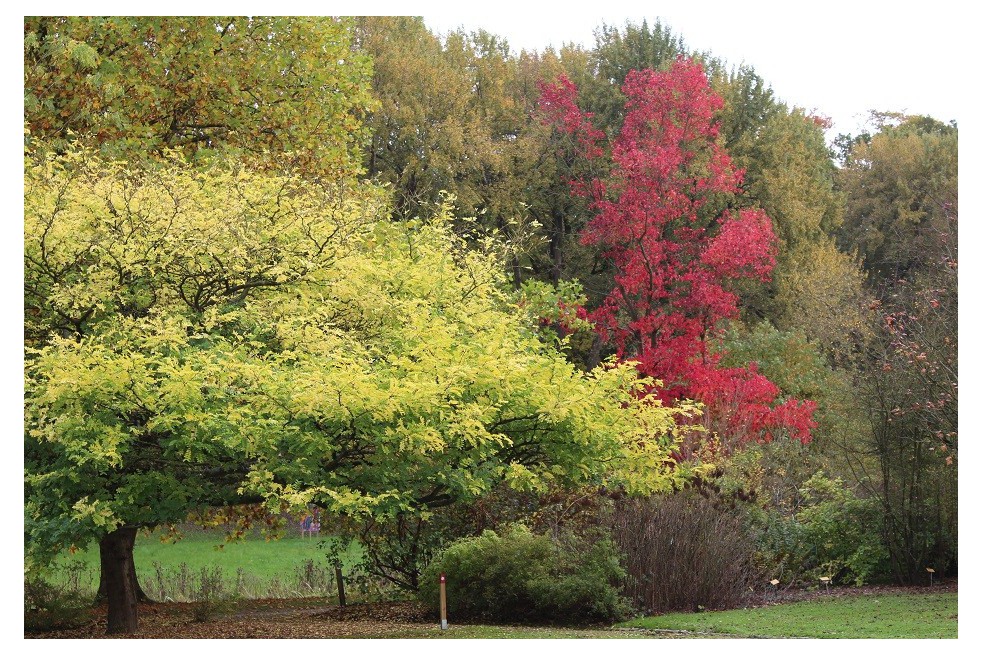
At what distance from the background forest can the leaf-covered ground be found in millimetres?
510

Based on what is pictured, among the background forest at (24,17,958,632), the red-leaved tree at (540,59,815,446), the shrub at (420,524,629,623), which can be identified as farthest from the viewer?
the red-leaved tree at (540,59,815,446)

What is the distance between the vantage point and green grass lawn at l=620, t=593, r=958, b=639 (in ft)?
39.0

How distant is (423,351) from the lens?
10.6 meters

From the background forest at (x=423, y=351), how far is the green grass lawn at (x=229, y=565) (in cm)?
273

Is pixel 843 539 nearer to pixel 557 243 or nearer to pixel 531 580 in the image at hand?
pixel 531 580

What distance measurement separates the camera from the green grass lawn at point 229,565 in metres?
20.1

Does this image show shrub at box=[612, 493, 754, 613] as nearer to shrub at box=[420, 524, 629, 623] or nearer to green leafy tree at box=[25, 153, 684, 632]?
shrub at box=[420, 524, 629, 623]

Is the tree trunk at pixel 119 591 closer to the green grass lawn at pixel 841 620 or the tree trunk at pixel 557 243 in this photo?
the green grass lawn at pixel 841 620

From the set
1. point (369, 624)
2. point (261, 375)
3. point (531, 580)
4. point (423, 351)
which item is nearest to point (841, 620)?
point (531, 580)

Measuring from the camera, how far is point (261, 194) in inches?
472

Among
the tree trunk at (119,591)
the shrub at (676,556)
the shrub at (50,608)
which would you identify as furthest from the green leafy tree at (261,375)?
the shrub at (50,608)

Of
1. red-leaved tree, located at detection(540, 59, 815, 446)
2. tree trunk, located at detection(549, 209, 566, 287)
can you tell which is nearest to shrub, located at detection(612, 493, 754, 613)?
red-leaved tree, located at detection(540, 59, 815, 446)
